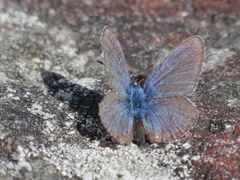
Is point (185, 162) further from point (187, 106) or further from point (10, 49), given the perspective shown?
point (10, 49)

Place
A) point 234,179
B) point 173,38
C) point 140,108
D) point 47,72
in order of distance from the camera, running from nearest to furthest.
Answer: point 234,179
point 140,108
point 47,72
point 173,38

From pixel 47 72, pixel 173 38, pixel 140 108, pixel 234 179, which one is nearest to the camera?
pixel 234 179

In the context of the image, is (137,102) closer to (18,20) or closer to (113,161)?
(113,161)

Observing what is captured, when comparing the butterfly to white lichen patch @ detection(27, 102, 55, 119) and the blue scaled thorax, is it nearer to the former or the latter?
the blue scaled thorax

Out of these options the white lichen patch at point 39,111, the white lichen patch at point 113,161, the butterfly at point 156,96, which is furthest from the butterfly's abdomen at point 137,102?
the white lichen patch at point 39,111

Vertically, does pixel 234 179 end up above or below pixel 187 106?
below

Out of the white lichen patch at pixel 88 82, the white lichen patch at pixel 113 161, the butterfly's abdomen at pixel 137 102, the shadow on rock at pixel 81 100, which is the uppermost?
the butterfly's abdomen at pixel 137 102

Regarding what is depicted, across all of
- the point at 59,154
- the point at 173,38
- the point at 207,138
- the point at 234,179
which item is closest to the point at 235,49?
the point at 173,38

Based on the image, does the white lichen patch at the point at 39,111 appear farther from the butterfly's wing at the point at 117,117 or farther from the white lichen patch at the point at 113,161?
the butterfly's wing at the point at 117,117
